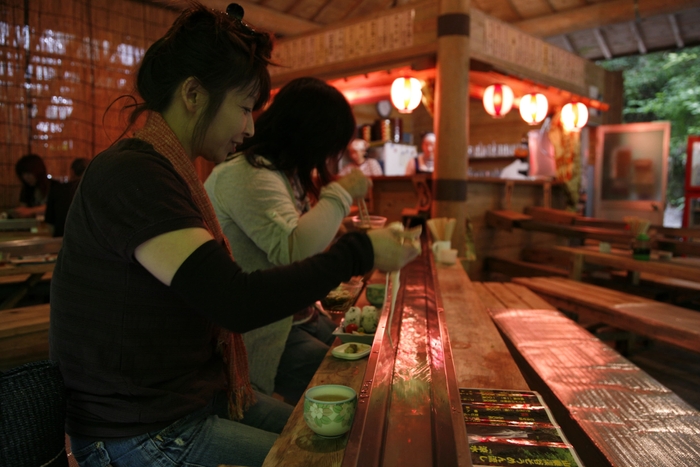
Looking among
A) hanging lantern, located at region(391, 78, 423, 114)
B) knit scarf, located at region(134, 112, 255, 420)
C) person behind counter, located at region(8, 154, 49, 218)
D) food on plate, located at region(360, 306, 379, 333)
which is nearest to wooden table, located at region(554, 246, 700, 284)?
hanging lantern, located at region(391, 78, 423, 114)

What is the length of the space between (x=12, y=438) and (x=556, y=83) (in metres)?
8.67

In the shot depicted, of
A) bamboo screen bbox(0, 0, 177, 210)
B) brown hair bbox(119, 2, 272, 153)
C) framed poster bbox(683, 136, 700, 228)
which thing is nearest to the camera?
brown hair bbox(119, 2, 272, 153)

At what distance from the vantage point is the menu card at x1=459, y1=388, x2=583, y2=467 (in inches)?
45.6

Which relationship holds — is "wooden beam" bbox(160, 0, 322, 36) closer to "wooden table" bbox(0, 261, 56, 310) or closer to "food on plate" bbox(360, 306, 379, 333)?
"wooden table" bbox(0, 261, 56, 310)

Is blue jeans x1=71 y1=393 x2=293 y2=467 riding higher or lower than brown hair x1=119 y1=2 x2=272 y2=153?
lower

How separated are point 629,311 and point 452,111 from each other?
3.29 metres

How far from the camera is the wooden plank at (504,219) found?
743cm

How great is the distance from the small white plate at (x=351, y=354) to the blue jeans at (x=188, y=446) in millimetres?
399

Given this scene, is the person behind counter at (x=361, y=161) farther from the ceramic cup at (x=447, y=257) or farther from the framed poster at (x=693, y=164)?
the framed poster at (x=693, y=164)

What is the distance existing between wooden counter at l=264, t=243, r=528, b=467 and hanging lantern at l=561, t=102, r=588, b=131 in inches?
286

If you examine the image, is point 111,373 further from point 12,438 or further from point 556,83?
point 556,83

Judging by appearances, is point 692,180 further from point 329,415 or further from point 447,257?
point 329,415

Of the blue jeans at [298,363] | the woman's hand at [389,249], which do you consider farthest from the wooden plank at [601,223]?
the woman's hand at [389,249]

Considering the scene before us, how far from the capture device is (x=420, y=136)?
1284 centimetres
